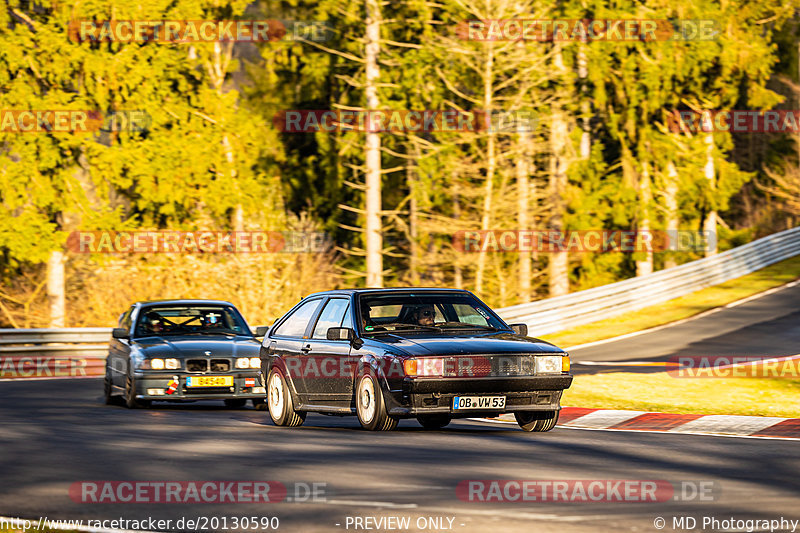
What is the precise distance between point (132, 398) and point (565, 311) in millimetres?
16883

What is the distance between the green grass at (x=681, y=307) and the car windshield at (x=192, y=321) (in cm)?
1214

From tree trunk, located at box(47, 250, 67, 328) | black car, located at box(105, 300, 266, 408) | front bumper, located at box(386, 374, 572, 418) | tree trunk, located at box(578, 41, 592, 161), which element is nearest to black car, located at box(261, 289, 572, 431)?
front bumper, located at box(386, 374, 572, 418)

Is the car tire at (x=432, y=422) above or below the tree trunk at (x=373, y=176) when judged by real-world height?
below

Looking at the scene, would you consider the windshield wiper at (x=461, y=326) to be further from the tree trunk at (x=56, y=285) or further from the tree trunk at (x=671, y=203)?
the tree trunk at (x=671, y=203)

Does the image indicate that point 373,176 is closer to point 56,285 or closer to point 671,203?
point 56,285

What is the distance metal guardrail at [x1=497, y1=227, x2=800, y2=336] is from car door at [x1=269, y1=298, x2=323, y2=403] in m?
15.2

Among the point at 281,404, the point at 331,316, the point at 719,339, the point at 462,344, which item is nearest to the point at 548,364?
the point at 462,344

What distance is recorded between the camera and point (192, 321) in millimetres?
18750

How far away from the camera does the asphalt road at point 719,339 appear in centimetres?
2503

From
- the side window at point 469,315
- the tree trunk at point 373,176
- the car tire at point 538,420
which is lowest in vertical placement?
the car tire at point 538,420

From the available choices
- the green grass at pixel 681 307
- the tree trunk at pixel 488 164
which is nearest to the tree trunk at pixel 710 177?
the green grass at pixel 681 307

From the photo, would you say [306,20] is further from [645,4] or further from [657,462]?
[657,462]

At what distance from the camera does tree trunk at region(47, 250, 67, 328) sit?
39312mm

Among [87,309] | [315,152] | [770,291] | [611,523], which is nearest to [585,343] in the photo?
[770,291]
